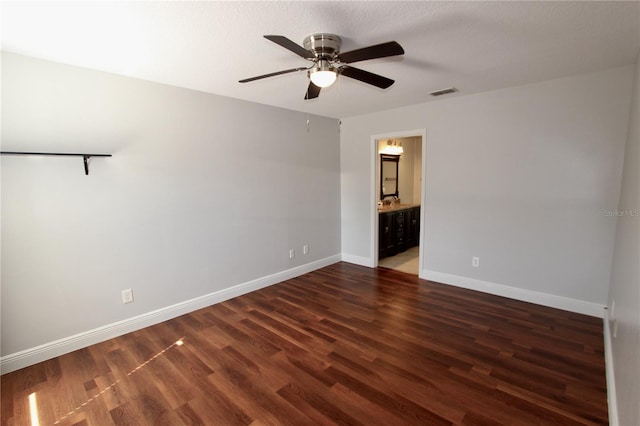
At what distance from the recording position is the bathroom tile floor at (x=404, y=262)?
459cm

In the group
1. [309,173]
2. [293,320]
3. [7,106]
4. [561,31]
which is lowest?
[293,320]

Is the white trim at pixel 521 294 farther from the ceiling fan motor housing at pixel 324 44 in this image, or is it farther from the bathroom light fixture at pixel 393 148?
the ceiling fan motor housing at pixel 324 44

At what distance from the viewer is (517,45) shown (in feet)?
7.00

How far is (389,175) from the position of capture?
5836 millimetres

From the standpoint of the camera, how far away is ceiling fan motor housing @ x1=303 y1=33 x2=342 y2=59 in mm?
1889

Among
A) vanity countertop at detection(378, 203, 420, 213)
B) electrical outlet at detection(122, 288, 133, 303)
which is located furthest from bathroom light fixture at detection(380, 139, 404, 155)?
electrical outlet at detection(122, 288, 133, 303)

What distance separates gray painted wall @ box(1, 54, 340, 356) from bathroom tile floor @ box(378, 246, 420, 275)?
1.80 m

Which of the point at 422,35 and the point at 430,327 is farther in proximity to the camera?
the point at 430,327

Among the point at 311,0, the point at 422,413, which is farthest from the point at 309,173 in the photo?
the point at 422,413

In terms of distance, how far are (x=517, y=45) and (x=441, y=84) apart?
928mm

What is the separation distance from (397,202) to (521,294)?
9.66ft

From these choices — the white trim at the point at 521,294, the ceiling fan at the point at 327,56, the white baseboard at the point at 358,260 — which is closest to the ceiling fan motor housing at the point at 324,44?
the ceiling fan at the point at 327,56

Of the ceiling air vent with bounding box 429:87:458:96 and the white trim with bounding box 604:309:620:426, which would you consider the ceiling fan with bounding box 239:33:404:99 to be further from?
the white trim with bounding box 604:309:620:426

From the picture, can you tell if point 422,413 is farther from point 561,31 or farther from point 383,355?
point 561,31
